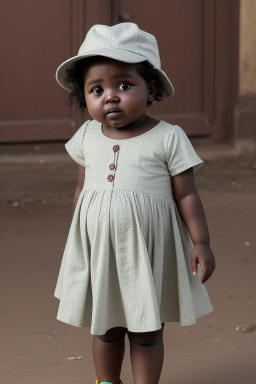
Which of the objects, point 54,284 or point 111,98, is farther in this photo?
point 54,284

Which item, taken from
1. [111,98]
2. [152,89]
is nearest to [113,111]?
[111,98]

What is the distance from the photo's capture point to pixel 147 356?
8.40 ft

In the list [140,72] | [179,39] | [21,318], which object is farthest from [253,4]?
[140,72]

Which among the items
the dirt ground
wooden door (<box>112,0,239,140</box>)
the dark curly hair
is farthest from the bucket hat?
wooden door (<box>112,0,239,140</box>)

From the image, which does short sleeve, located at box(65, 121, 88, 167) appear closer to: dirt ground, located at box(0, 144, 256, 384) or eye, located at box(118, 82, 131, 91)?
eye, located at box(118, 82, 131, 91)

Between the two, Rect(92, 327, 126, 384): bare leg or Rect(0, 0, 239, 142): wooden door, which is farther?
Rect(0, 0, 239, 142): wooden door

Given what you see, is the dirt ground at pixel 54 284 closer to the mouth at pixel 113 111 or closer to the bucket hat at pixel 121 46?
the mouth at pixel 113 111

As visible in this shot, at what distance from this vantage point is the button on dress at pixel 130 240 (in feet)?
8.00

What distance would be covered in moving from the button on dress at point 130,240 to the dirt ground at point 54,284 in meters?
0.56

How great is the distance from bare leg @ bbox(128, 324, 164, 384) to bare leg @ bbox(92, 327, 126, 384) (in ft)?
0.26

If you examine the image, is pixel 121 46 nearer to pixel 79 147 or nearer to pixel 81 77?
pixel 81 77

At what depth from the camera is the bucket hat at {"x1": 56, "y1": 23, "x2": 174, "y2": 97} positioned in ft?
7.73

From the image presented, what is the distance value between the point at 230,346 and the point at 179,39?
12.8ft

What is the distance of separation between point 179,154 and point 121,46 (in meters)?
0.38
